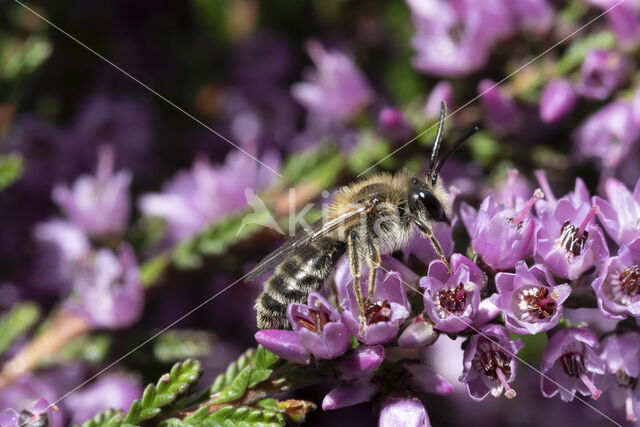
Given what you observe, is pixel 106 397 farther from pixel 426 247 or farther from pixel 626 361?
pixel 626 361

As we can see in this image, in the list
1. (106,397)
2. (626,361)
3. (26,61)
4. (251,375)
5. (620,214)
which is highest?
(26,61)

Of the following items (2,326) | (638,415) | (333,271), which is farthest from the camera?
(2,326)

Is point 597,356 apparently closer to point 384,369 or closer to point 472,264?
point 472,264

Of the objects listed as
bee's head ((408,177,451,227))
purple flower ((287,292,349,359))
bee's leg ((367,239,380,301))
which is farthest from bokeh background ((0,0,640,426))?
purple flower ((287,292,349,359))

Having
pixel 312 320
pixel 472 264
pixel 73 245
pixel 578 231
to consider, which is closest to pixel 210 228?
pixel 73 245

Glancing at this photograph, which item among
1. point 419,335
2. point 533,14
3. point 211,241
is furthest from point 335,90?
point 419,335
